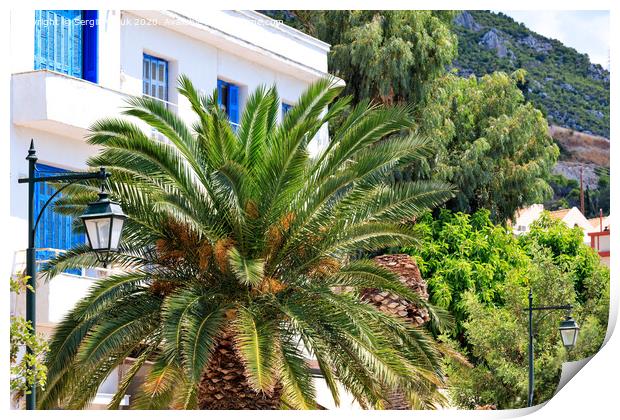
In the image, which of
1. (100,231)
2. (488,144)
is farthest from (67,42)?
A: (488,144)

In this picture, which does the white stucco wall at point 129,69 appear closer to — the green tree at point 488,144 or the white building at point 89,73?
the white building at point 89,73

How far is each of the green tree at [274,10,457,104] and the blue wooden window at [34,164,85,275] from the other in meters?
17.0

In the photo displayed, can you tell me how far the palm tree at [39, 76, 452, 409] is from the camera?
17406mm

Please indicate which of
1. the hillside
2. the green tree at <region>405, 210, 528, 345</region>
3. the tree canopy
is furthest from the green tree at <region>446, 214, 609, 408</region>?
the hillside

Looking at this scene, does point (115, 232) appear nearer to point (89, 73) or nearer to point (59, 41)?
point (59, 41)

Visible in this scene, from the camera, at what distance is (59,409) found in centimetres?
1792

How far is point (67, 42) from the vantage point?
840 inches

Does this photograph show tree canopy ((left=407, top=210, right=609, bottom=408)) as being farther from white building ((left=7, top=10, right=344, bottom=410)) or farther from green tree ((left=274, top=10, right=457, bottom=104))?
white building ((left=7, top=10, right=344, bottom=410))

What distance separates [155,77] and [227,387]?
25.7 feet

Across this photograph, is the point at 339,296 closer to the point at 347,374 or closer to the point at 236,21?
the point at 347,374

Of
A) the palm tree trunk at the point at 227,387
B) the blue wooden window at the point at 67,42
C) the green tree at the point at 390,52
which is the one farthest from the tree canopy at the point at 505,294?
the palm tree trunk at the point at 227,387

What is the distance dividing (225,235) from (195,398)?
7.70ft

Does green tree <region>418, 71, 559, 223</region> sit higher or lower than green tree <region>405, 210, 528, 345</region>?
higher

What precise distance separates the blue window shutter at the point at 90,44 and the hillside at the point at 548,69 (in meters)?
38.2
